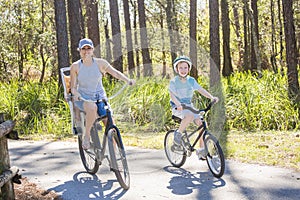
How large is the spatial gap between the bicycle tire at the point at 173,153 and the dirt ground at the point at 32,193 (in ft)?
6.40

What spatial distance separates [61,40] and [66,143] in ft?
16.8

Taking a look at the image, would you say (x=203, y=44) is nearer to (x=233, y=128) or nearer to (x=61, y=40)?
(x=61, y=40)

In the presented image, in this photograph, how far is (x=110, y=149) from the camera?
18.4 ft

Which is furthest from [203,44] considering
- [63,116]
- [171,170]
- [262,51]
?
[171,170]

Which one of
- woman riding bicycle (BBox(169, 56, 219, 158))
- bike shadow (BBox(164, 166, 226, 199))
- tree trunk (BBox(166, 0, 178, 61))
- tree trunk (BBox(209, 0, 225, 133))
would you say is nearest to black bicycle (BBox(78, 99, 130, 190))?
bike shadow (BBox(164, 166, 226, 199))

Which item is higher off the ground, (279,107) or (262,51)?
(262,51)

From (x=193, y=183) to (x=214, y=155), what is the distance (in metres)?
0.51

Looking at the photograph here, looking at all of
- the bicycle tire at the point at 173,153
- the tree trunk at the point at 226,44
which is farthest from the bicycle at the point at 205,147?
the tree trunk at the point at 226,44

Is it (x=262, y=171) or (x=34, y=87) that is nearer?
(x=262, y=171)

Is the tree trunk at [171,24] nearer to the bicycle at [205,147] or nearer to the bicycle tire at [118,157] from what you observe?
the bicycle at [205,147]

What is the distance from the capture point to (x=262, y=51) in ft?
96.9

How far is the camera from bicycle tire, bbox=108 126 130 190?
5613 mm

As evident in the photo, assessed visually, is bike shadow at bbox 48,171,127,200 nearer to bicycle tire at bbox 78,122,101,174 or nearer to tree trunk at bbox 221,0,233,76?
bicycle tire at bbox 78,122,101,174

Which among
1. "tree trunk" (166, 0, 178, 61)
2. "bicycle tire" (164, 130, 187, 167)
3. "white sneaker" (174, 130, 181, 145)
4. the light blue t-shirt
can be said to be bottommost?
"bicycle tire" (164, 130, 187, 167)
